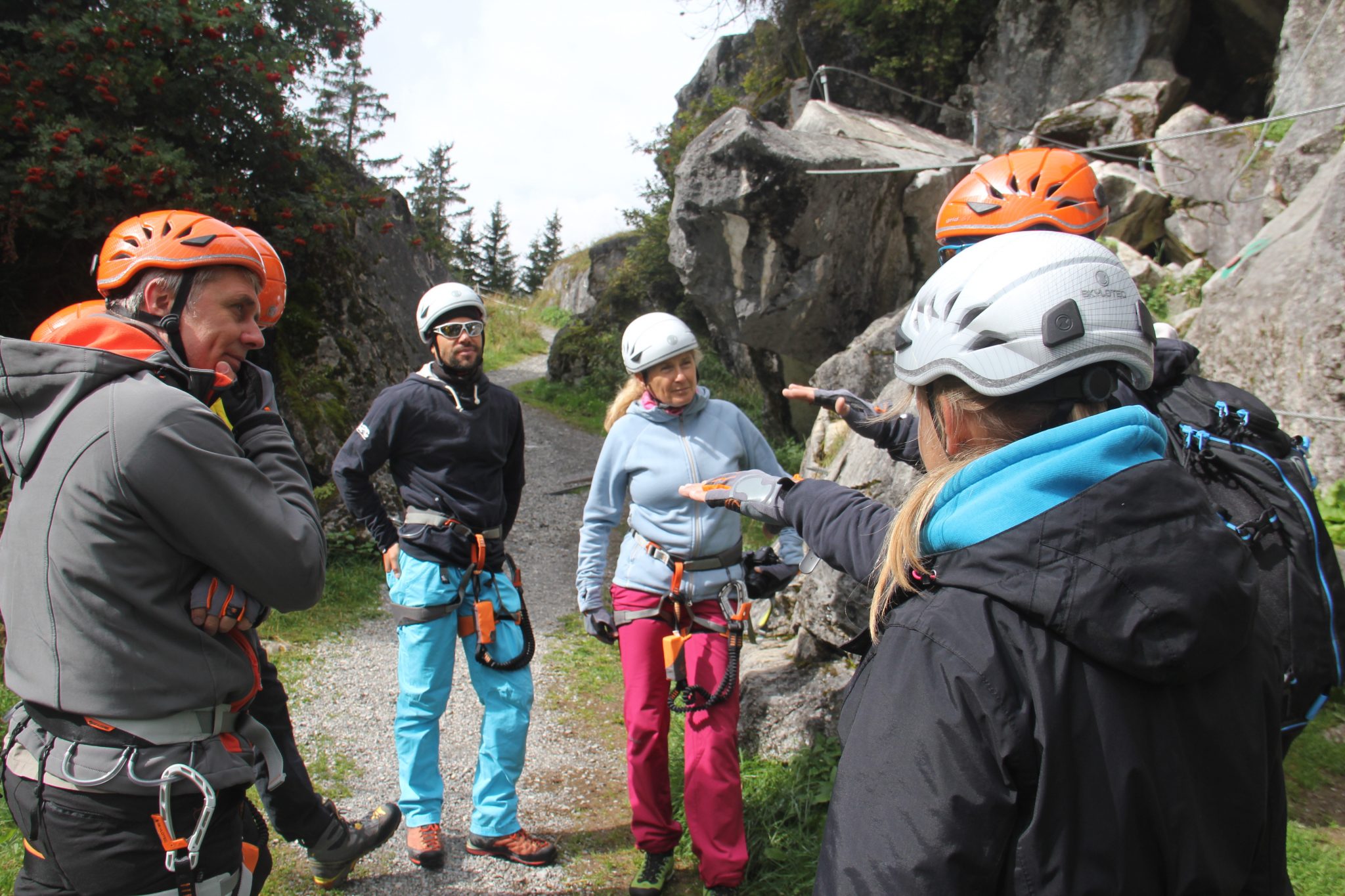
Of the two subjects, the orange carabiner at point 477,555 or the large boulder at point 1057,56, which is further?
the large boulder at point 1057,56

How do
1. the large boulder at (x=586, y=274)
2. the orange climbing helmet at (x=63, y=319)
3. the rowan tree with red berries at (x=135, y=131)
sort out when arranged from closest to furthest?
the orange climbing helmet at (x=63, y=319) → the rowan tree with red berries at (x=135, y=131) → the large boulder at (x=586, y=274)

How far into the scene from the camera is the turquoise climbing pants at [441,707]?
12.0ft

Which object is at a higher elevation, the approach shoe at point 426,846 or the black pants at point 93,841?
the black pants at point 93,841

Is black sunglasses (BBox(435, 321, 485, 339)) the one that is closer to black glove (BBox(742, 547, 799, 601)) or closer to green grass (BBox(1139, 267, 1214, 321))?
black glove (BBox(742, 547, 799, 601))

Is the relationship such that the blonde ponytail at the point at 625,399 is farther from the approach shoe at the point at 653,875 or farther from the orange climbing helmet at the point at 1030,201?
the approach shoe at the point at 653,875

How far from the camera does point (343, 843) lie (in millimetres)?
3342

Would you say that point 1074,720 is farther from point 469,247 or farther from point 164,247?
point 469,247

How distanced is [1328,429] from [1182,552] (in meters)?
5.43

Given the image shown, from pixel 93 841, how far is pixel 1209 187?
38.3 feet

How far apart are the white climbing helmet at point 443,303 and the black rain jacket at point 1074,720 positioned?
326cm

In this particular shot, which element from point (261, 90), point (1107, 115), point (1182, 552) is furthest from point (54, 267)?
point (1107, 115)

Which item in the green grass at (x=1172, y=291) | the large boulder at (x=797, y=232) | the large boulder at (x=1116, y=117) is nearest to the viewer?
the green grass at (x=1172, y=291)

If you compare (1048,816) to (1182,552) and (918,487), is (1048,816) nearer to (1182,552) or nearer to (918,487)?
(1182,552)

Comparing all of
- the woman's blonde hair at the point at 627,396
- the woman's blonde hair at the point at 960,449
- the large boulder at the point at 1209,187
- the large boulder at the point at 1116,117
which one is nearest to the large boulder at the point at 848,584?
the woman's blonde hair at the point at 627,396
